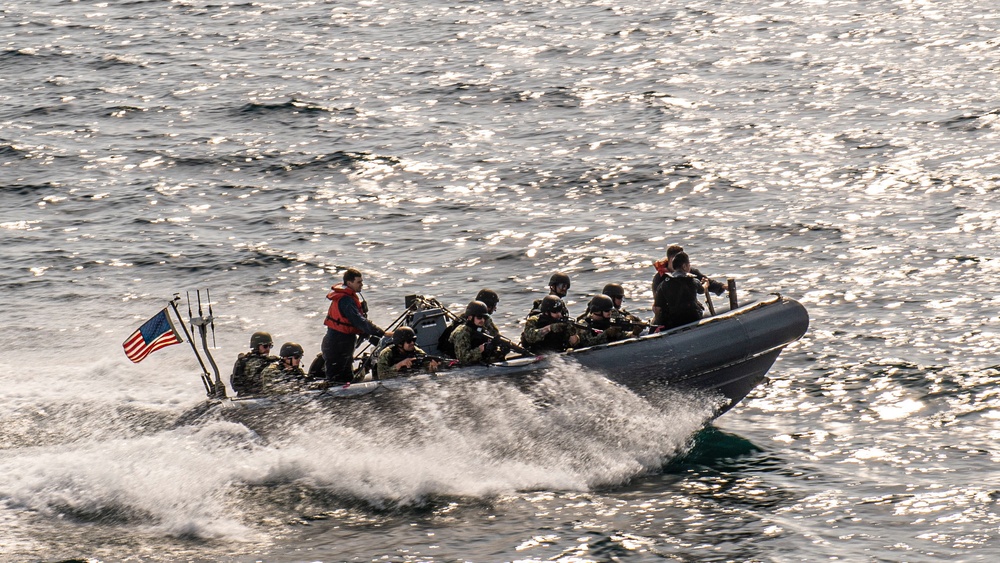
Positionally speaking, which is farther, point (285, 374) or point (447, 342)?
point (447, 342)

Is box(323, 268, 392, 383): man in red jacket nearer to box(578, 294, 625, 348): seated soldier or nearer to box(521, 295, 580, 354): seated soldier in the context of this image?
box(521, 295, 580, 354): seated soldier

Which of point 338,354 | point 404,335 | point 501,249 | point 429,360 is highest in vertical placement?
point 501,249

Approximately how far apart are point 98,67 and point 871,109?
24.6m

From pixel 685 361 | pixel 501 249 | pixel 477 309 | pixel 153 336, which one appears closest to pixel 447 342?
pixel 477 309

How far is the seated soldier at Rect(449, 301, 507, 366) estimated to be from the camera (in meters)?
16.6

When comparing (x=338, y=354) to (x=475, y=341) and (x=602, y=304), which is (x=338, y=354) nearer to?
(x=475, y=341)

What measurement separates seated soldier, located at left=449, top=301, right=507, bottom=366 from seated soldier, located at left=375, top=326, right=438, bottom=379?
42 cm

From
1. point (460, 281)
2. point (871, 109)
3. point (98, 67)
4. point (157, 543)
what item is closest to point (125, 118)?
point (98, 67)

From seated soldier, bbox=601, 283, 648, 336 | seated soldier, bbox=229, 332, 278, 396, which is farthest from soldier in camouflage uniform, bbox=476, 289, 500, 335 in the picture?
seated soldier, bbox=229, 332, 278, 396

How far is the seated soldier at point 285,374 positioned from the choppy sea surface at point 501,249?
63 centimetres

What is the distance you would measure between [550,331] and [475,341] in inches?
40.7

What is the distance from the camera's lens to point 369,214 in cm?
2836

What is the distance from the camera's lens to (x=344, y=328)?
16.6m

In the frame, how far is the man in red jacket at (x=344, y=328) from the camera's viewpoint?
54.2 ft
